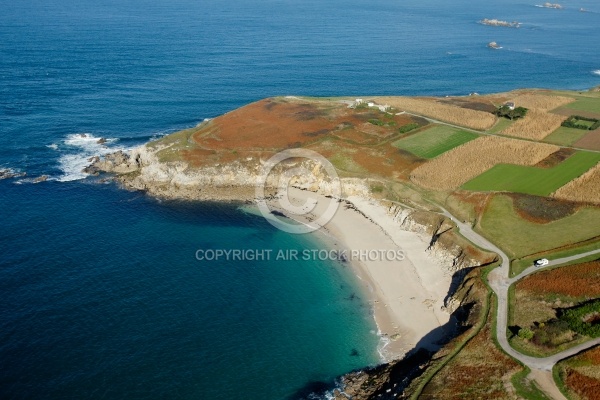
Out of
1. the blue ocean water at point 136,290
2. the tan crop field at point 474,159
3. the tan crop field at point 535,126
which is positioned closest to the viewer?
the blue ocean water at point 136,290

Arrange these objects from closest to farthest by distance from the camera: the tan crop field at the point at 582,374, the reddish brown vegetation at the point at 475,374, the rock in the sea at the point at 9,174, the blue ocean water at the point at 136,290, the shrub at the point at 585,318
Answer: the tan crop field at the point at 582,374 < the reddish brown vegetation at the point at 475,374 < the shrub at the point at 585,318 < the blue ocean water at the point at 136,290 < the rock in the sea at the point at 9,174

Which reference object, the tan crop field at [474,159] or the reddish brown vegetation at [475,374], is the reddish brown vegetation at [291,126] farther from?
the reddish brown vegetation at [475,374]

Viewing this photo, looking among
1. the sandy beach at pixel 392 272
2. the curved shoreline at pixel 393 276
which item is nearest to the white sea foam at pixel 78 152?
the curved shoreline at pixel 393 276

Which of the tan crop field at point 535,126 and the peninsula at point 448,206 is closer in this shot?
the peninsula at point 448,206

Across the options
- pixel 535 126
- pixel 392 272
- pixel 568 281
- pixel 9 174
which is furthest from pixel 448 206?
pixel 9 174

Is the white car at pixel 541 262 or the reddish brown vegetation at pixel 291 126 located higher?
the reddish brown vegetation at pixel 291 126

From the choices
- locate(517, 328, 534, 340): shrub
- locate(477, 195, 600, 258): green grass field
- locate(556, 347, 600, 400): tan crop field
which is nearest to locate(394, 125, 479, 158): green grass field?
locate(477, 195, 600, 258): green grass field

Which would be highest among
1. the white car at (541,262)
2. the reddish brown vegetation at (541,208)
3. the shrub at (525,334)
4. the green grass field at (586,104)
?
the green grass field at (586,104)
